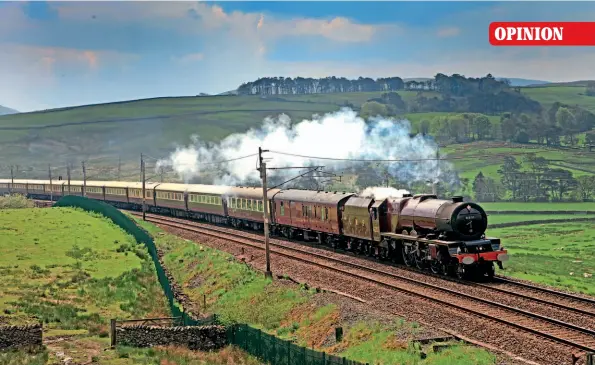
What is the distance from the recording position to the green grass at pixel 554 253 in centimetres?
4416

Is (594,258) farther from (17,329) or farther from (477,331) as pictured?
(17,329)

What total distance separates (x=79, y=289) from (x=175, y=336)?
17.7 meters

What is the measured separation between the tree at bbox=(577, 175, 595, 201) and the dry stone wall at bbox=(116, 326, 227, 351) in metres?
104

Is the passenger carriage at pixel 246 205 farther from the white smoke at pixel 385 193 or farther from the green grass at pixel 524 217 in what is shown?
the green grass at pixel 524 217

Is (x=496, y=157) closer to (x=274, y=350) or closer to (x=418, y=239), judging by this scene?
(x=418, y=239)

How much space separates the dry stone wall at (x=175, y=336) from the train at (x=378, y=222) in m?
10.9

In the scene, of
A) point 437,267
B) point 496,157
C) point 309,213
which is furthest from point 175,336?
point 496,157

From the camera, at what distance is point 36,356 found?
2902 centimetres

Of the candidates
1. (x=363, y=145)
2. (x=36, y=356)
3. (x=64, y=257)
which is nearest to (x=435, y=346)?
(x=36, y=356)

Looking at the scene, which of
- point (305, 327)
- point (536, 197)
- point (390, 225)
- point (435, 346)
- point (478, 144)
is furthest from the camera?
point (478, 144)

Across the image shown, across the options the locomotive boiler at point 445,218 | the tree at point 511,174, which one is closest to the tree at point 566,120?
the tree at point 511,174

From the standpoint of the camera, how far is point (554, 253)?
6844 centimetres

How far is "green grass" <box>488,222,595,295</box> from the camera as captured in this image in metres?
44.2

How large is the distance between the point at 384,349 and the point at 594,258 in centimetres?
4642
